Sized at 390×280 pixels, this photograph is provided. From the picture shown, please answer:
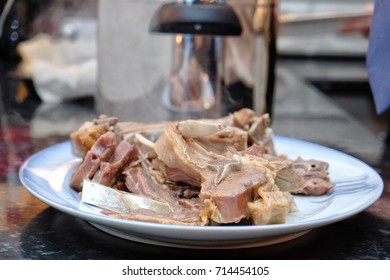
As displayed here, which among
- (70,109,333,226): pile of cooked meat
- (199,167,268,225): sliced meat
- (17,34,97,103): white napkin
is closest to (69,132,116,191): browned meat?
(70,109,333,226): pile of cooked meat

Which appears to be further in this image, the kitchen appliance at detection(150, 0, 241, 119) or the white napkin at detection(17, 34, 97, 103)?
the white napkin at detection(17, 34, 97, 103)

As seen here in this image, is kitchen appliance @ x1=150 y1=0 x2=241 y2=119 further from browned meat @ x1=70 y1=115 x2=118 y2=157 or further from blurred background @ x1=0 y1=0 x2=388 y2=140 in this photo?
browned meat @ x1=70 y1=115 x2=118 y2=157

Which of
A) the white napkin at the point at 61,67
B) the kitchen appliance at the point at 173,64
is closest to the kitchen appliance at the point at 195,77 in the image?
the kitchen appliance at the point at 173,64

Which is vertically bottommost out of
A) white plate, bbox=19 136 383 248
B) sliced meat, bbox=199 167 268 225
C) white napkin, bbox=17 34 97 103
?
white napkin, bbox=17 34 97 103

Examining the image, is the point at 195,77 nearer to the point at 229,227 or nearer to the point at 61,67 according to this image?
the point at 61,67

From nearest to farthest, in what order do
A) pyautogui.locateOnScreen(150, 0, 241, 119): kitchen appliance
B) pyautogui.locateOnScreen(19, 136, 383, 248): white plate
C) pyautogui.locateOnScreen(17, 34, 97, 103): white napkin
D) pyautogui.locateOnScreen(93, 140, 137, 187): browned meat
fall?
1. pyautogui.locateOnScreen(19, 136, 383, 248): white plate
2. pyautogui.locateOnScreen(93, 140, 137, 187): browned meat
3. pyautogui.locateOnScreen(150, 0, 241, 119): kitchen appliance
4. pyautogui.locateOnScreen(17, 34, 97, 103): white napkin

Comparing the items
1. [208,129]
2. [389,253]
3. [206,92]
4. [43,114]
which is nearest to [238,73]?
[206,92]

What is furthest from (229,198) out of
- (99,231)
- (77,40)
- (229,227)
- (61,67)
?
(77,40)

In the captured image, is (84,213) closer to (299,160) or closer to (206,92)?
(299,160)
